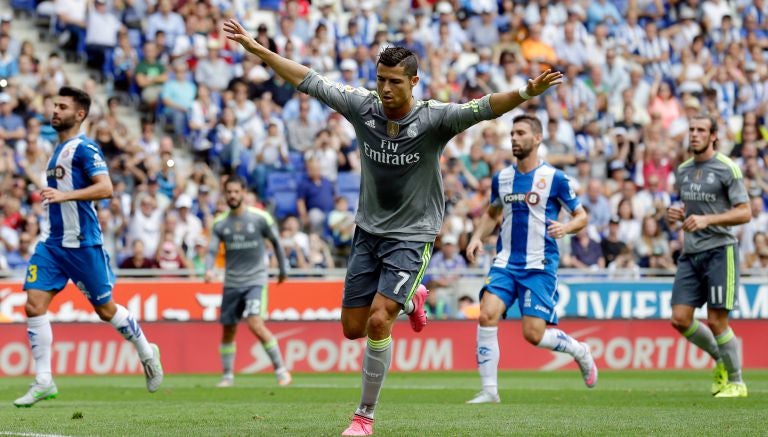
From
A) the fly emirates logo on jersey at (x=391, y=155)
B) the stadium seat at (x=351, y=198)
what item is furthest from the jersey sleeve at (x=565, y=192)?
the stadium seat at (x=351, y=198)

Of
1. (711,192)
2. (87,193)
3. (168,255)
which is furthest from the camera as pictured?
(168,255)

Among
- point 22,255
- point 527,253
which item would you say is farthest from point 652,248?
point 527,253

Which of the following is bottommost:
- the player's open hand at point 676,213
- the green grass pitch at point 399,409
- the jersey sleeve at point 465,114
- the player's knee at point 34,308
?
the green grass pitch at point 399,409

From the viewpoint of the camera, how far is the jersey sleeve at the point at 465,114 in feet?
29.0

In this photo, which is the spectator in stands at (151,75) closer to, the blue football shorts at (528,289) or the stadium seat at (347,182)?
the stadium seat at (347,182)

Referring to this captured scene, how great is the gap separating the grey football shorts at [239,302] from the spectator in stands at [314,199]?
582cm

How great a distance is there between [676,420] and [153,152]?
46.1ft

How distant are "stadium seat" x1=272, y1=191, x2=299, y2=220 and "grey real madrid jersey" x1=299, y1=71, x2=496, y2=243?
1354 cm

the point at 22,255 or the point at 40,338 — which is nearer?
the point at 40,338

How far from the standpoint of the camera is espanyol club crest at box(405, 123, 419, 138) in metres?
9.18

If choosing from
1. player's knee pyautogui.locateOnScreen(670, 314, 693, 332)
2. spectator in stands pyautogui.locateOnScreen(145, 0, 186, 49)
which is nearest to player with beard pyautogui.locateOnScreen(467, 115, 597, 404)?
player's knee pyautogui.locateOnScreen(670, 314, 693, 332)

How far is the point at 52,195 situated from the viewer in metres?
11.5

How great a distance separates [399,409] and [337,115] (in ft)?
44.2

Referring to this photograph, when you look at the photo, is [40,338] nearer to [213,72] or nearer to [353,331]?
[353,331]
